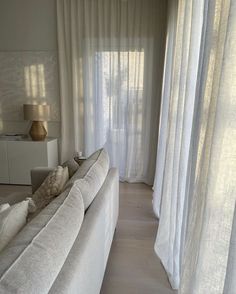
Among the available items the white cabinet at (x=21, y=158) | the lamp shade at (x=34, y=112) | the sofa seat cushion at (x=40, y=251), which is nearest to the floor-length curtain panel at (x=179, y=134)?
the sofa seat cushion at (x=40, y=251)

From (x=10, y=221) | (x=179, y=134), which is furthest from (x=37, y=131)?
(x=10, y=221)

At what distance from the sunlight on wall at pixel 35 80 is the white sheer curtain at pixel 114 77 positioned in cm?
36

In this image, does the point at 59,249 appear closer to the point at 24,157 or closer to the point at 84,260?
the point at 84,260

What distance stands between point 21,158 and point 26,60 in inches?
62.1

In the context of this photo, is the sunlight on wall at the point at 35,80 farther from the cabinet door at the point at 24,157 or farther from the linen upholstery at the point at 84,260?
the linen upholstery at the point at 84,260

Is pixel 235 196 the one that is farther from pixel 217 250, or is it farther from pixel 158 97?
pixel 158 97

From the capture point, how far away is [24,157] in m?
3.59

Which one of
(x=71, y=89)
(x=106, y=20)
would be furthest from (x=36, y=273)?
(x=106, y=20)

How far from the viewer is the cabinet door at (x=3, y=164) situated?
3.58 meters

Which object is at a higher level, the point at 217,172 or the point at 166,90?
the point at 166,90

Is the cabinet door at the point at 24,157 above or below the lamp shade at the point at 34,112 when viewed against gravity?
below

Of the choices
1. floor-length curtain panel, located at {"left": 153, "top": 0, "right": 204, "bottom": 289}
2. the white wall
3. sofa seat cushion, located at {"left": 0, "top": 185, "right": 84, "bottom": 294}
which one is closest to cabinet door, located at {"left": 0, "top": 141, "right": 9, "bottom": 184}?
the white wall

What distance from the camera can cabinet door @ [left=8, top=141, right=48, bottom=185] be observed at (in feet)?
11.7

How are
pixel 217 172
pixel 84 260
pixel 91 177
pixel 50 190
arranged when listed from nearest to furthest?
pixel 217 172, pixel 84 260, pixel 91 177, pixel 50 190
